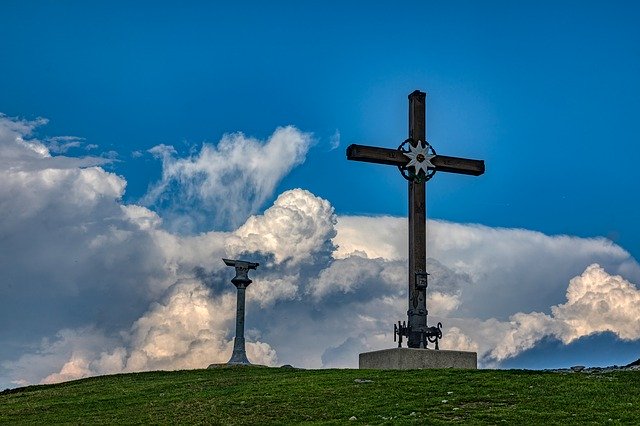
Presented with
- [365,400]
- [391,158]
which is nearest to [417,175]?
[391,158]

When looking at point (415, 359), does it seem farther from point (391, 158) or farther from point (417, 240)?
point (391, 158)

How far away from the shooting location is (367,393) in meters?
24.9

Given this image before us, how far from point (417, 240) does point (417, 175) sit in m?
2.67

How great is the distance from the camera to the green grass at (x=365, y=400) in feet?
70.3

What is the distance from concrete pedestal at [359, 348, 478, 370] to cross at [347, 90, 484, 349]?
4.04 feet

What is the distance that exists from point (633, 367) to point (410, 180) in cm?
1127

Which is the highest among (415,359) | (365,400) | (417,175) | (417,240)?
(417,175)

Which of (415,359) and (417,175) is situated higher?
(417,175)

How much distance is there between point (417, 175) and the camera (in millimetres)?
35719

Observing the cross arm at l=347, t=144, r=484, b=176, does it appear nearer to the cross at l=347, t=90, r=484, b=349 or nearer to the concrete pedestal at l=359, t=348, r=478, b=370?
the cross at l=347, t=90, r=484, b=349

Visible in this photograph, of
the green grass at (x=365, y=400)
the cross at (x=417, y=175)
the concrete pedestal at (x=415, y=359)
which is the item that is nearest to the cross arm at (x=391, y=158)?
the cross at (x=417, y=175)

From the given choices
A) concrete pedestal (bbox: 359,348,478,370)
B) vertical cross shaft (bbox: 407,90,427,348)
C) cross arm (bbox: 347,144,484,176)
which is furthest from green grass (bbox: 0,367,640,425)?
cross arm (bbox: 347,144,484,176)

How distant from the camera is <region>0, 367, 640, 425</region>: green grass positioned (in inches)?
843

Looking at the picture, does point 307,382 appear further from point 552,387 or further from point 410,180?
point 410,180
